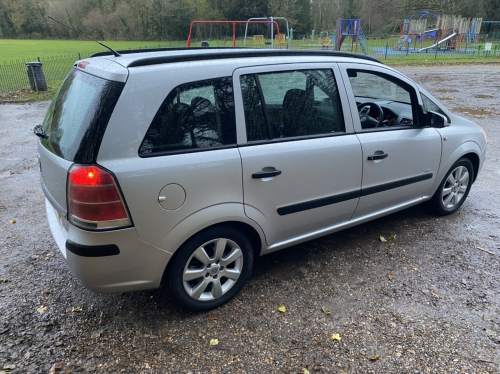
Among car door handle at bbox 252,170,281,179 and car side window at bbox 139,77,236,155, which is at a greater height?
car side window at bbox 139,77,236,155

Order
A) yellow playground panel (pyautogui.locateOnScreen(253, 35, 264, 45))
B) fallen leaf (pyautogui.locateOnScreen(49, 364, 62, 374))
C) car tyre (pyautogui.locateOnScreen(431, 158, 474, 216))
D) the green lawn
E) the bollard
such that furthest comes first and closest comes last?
the green lawn → yellow playground panel (pyautogui.locateOnScreen(253, 35, 264, 45)) → the bollard → car tyre (pyautogui.locateOnScreen(431, 158, 474, 216)) → fallen leaf (pyautogui.locateOnScreen(49, 364, 62, 374))

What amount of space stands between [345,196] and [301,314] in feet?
3.47

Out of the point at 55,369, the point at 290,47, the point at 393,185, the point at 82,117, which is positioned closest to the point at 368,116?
the point at 393,185

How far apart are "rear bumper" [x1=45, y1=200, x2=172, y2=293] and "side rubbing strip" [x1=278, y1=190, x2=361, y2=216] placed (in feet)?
3.13

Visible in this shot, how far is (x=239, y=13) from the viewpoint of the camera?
49344 mm

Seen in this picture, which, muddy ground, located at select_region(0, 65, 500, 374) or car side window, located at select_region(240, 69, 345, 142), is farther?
car side window, located at select_region(240, 69, 345, 142)

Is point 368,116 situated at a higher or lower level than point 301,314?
higher

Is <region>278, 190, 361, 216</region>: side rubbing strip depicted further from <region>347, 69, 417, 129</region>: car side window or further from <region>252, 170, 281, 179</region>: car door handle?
<region>347, 69, 417, 129</region>: car side window

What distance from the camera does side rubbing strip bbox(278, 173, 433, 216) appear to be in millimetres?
2953

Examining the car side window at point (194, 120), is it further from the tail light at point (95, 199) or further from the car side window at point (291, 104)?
the tail light at point (95, 199)

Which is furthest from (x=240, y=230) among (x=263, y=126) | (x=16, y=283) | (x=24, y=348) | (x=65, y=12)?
(x=65, y=12)

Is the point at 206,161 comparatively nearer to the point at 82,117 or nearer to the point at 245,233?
the point at 245,233

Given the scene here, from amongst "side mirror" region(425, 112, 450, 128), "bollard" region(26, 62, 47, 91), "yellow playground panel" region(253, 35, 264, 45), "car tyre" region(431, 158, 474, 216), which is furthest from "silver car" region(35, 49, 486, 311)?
"yellow playground panel" region(253, 35, 264, 45)

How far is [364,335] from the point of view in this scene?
2582mm
